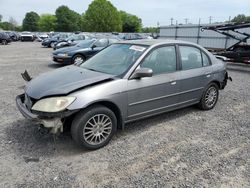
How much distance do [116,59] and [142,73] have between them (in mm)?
749

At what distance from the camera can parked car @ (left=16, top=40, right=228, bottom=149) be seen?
3123 millimetres

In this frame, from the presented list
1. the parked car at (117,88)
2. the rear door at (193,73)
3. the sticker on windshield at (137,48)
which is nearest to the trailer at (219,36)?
the rear door at (193,73)

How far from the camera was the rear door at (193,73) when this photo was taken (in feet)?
14.3

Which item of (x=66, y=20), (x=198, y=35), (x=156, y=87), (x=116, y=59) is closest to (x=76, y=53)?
(x=116, y=59)

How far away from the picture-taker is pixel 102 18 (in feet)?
215

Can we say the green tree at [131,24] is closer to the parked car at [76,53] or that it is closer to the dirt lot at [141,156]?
the parked car at [76,53]

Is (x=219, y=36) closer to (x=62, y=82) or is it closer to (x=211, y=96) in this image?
(x=211, y=96)

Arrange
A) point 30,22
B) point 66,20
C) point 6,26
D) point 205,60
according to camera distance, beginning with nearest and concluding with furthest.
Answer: point 205,60
point 66,20
point 30,22
point 6,26

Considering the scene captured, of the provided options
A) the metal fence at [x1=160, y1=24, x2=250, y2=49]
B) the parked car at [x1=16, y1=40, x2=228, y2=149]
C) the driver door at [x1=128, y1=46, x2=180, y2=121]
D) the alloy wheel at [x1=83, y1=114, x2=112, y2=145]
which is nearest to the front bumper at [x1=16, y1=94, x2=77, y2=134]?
the parked car at [x1=16, y1=40, x2=228, y2=149]

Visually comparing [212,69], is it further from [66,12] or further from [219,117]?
[66,12]

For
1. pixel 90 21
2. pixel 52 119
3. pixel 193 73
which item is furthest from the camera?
pixel 90 21

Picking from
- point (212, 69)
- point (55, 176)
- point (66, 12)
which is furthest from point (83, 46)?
point (66, 12)

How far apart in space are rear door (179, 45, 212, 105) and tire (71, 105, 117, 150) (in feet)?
5.34

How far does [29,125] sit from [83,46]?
23.0 ft
